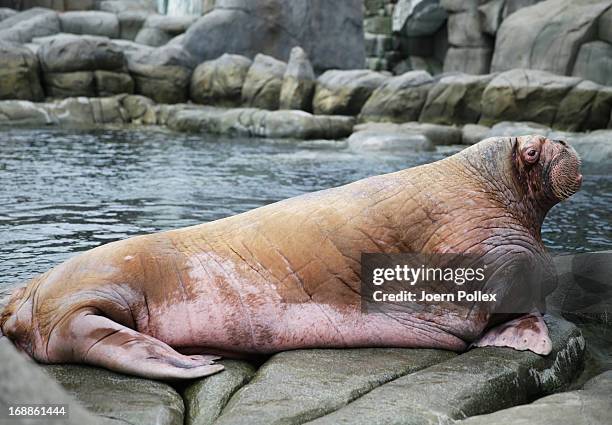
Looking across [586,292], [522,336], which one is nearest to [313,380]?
[522,336]

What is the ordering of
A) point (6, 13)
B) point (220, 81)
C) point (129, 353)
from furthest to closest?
point (6, 13) → point (220, 81) → point (129, 353)

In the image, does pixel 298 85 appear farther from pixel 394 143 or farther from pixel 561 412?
pixel 561 412

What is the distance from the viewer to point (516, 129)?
16.3 meters

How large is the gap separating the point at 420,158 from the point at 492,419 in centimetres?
1149

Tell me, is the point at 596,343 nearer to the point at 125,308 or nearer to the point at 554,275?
the point at 554,275

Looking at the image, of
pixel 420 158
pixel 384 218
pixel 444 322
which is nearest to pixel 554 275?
pixel 444 322

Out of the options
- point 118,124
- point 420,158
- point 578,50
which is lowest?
point 118,124

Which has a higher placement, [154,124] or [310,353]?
[310,353]

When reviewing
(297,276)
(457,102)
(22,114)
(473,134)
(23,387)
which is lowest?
(22,114)

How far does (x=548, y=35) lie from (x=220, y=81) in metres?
9.22

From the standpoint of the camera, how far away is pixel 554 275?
4328mm

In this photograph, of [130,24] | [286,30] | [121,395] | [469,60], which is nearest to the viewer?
[121,395]

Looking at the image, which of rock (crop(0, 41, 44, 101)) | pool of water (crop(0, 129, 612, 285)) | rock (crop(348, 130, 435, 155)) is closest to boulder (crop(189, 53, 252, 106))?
pool of water (crop(0, 129, 612, 285))

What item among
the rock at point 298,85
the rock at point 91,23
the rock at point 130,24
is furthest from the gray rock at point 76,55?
Result: the rock at point 130,24
